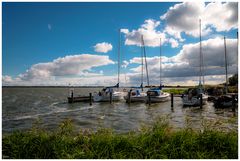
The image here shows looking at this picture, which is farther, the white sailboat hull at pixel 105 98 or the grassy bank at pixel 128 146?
the white sailboat hull at pixel 105 98

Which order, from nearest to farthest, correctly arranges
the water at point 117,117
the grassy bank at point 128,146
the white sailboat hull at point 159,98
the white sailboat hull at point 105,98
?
the grassy bank at point 128,146 < the water at point 117,117 < the white sailboat hull at point 159,98 < the white sailboat hull at point 105,98

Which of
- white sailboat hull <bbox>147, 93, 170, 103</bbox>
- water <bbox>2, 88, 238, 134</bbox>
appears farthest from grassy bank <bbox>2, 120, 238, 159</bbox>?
white sailboat hull <bbox>147, 93, 170, 103</bbox>

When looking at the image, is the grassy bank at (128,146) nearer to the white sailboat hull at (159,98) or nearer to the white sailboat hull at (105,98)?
the white sailboat hull at (159,98)

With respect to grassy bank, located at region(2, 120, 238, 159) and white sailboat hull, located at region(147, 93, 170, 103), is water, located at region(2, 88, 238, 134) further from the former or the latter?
white sailboat hull, located at region(147, 93, 170, 103)

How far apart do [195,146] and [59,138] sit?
403 cm

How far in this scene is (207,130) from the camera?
725 centimetres

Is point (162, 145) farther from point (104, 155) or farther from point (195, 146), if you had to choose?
point (104, 155)

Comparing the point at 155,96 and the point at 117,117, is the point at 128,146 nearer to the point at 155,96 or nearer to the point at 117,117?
the point at 117,117

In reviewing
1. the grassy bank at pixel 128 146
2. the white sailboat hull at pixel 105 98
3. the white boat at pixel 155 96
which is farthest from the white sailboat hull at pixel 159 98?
the grassy bank at pixel 128 146

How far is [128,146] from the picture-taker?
6.55 metres

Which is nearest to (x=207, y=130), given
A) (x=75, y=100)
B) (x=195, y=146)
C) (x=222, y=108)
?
(x=195, y=146)

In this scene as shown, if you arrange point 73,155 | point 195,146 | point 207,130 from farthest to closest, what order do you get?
point 207,130 → point 195,146 → point 73,155

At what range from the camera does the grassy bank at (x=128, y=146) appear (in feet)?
20.4

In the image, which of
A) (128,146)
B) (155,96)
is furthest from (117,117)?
(155,96)
